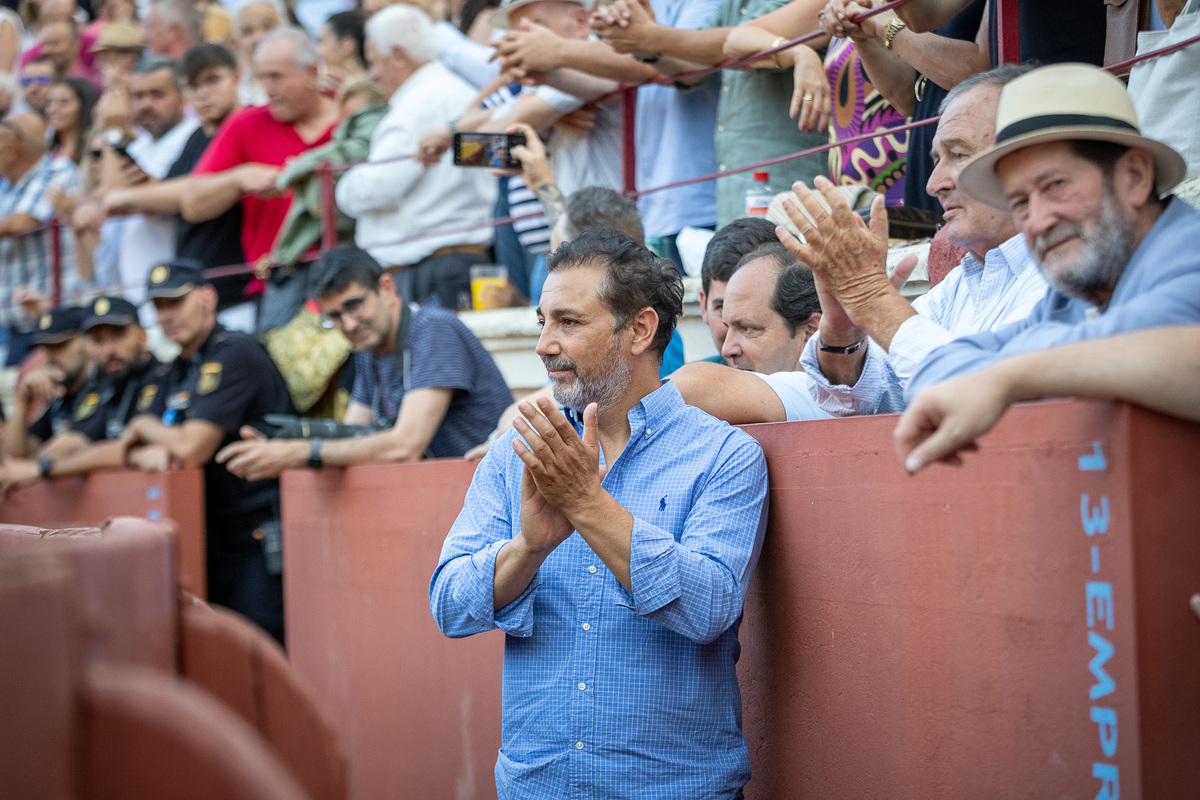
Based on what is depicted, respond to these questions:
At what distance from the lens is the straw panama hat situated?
6.73 feet

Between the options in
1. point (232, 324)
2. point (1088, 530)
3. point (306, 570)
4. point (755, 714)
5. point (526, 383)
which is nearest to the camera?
point (1088, 530)

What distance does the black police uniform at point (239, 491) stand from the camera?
572 centimetres

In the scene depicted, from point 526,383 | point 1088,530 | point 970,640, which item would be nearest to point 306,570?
point 526,383

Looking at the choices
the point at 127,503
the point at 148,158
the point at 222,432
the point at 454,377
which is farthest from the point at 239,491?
the point at 148,158

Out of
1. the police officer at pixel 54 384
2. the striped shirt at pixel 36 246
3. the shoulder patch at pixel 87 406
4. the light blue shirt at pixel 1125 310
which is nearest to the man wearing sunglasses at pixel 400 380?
the shoulder patch at pixel 87 406

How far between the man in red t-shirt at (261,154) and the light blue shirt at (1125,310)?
5.52m

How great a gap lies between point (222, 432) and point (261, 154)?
2289 mm

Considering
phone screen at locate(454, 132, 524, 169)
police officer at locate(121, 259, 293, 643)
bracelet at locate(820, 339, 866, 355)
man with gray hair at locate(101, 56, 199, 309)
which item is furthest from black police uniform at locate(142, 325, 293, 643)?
bracelet at locate(820, 339, 866, 355)

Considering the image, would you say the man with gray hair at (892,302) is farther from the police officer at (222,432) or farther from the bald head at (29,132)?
the bald head at (29,132)

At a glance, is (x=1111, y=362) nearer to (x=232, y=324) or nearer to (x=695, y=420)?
(x=695, y=420)

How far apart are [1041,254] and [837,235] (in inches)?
21.1

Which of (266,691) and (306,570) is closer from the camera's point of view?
(266,691)

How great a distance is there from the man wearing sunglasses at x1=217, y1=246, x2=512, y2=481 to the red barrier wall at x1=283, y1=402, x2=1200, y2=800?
2.00m

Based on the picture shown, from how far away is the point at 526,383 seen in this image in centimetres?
627
